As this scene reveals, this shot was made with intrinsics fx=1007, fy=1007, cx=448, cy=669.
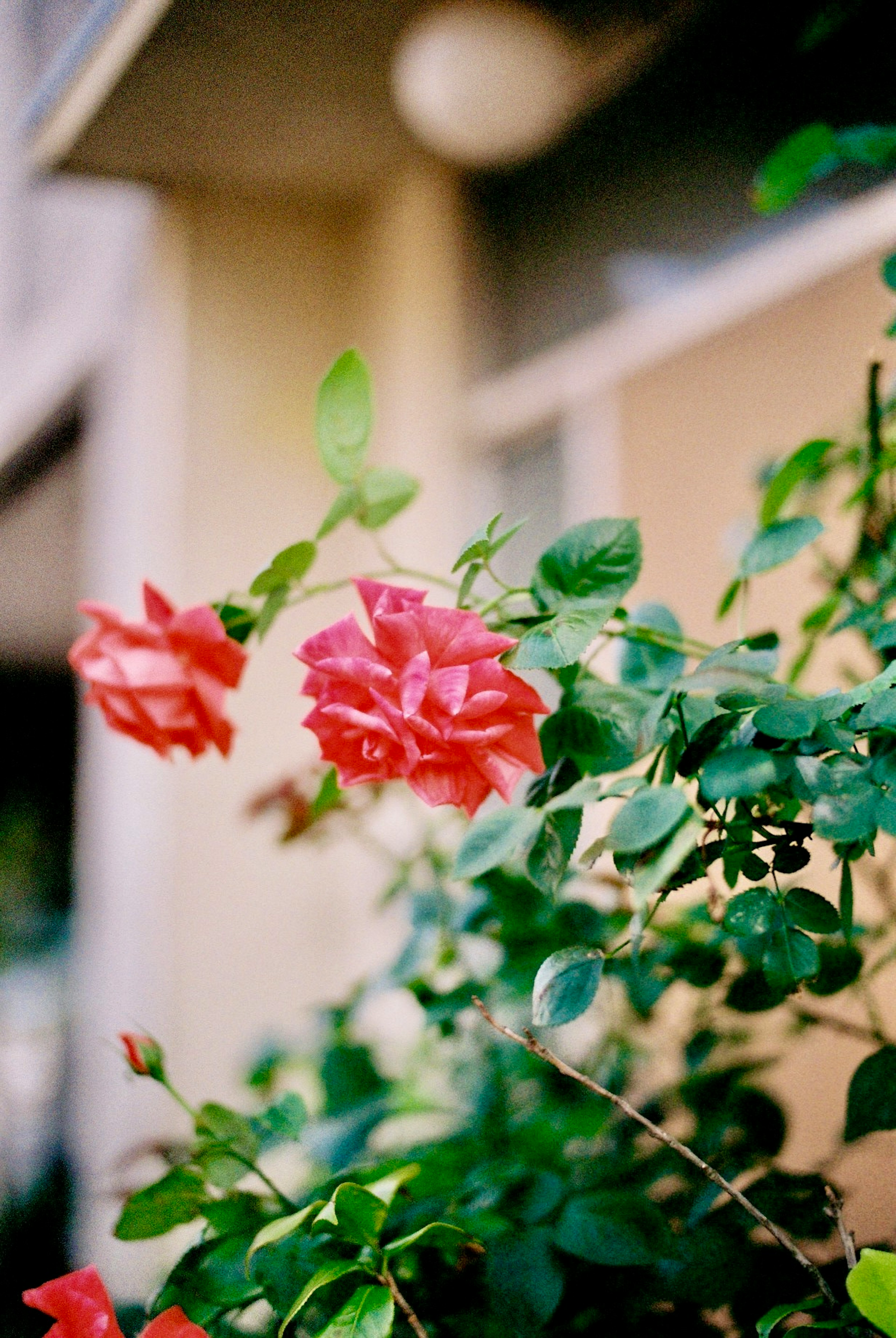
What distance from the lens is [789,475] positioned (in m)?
0.61

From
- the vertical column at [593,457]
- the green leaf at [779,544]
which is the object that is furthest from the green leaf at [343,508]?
the vertical column at [593,457]

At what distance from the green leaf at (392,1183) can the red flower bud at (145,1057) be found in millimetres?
130

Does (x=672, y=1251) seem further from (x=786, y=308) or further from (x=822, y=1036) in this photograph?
(x=786, y=308)

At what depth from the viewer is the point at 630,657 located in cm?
59

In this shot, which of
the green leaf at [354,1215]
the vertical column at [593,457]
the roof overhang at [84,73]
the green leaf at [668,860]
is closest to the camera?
the green leaf at [668,860]

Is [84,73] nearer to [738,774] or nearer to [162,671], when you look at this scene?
[162,671]

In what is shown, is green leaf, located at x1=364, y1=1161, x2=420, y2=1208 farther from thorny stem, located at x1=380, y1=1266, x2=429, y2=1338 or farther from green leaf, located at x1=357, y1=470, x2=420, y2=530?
green leaf, located at x1=357, y1=470, x2=420, y2=530

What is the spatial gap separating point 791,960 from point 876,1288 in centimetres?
Result: 12

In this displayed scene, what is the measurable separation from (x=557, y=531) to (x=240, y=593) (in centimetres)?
134

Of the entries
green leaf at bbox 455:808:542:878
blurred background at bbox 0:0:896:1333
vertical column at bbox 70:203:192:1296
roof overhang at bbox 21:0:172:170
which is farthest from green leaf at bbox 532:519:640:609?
vertical column at bbox 70:203:192:1296

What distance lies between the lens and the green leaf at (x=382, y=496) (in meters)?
0.61

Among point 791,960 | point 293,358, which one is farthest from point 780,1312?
point 293,358

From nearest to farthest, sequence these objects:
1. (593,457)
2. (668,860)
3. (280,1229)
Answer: (668,860) < (280,1229) < (593,457)

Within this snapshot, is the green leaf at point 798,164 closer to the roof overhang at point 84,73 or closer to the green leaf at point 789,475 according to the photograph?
the green leaf at point 789,475
